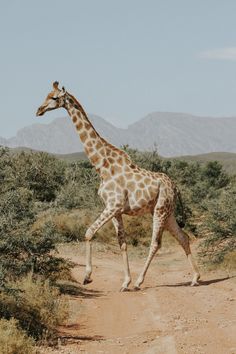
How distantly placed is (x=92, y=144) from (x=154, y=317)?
4.46 meters

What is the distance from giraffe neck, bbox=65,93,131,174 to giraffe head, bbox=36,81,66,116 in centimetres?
17

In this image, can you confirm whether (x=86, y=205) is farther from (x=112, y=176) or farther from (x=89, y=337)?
(x=89, y=337)

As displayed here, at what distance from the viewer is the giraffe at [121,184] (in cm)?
1263

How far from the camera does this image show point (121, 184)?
12.7 metres

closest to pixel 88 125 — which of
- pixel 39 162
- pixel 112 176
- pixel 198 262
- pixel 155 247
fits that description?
pixel 112 176

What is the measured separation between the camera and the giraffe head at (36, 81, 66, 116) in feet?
42.2

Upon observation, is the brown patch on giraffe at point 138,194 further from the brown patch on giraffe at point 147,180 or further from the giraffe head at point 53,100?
the giraffe head at point 53,100

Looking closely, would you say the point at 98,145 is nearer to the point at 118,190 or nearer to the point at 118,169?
the point at 118,169

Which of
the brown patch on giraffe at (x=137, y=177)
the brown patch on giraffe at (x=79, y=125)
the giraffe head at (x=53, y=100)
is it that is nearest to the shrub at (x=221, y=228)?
the brown patch on giraffe at (x=137, y=177)

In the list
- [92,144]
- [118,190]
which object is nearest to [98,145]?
[92,144]

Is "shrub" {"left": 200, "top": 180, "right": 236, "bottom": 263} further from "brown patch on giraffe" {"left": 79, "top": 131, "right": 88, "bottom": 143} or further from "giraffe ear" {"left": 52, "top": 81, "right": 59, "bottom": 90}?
"giraffe ear" {"left": 52, "top": 81, "right": 59, "bottom": 90}

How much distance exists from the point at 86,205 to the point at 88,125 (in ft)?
35.8

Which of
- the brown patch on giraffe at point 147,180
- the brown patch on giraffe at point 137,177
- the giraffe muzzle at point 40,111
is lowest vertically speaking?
the brown patch on giraffe at point 147,180

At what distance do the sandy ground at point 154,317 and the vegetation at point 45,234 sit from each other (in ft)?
1.67
